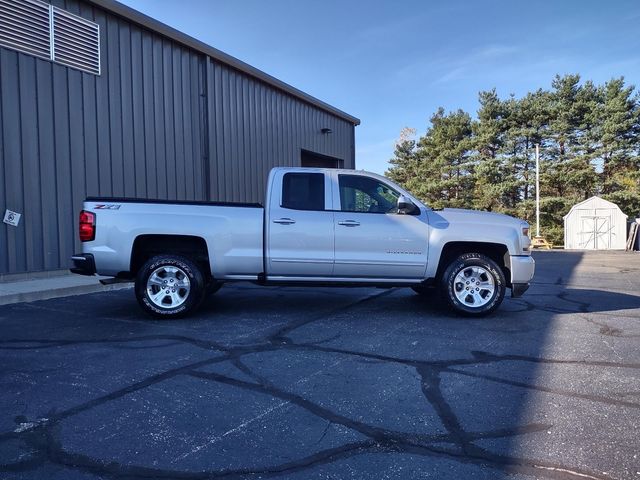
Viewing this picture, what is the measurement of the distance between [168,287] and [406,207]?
10.8 ft

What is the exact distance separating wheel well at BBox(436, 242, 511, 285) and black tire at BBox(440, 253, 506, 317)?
17cm

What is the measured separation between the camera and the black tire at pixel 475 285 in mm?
6465

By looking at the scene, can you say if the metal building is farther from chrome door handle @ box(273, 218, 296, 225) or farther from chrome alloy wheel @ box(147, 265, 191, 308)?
chrome door handle @ box(273, 218, 296, 225)

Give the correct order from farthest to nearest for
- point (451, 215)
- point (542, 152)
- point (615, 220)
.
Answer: point (542, 152)
point (615, 220)
point (451, 215)

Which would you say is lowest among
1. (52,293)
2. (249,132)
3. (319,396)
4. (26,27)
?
(319,396)

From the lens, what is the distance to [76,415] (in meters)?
3.38

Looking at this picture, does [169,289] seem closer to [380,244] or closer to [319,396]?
[380,244]

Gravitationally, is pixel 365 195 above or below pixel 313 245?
above

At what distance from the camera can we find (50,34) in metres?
9.53

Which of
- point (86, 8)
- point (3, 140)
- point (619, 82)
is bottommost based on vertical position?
point (3, 140)

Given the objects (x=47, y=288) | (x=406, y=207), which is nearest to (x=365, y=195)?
(x=406, y=207)

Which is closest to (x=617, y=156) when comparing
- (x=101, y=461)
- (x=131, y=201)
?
(x=131, y=201)

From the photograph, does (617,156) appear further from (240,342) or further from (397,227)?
(240,342)

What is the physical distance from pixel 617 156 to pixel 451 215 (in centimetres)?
3627
